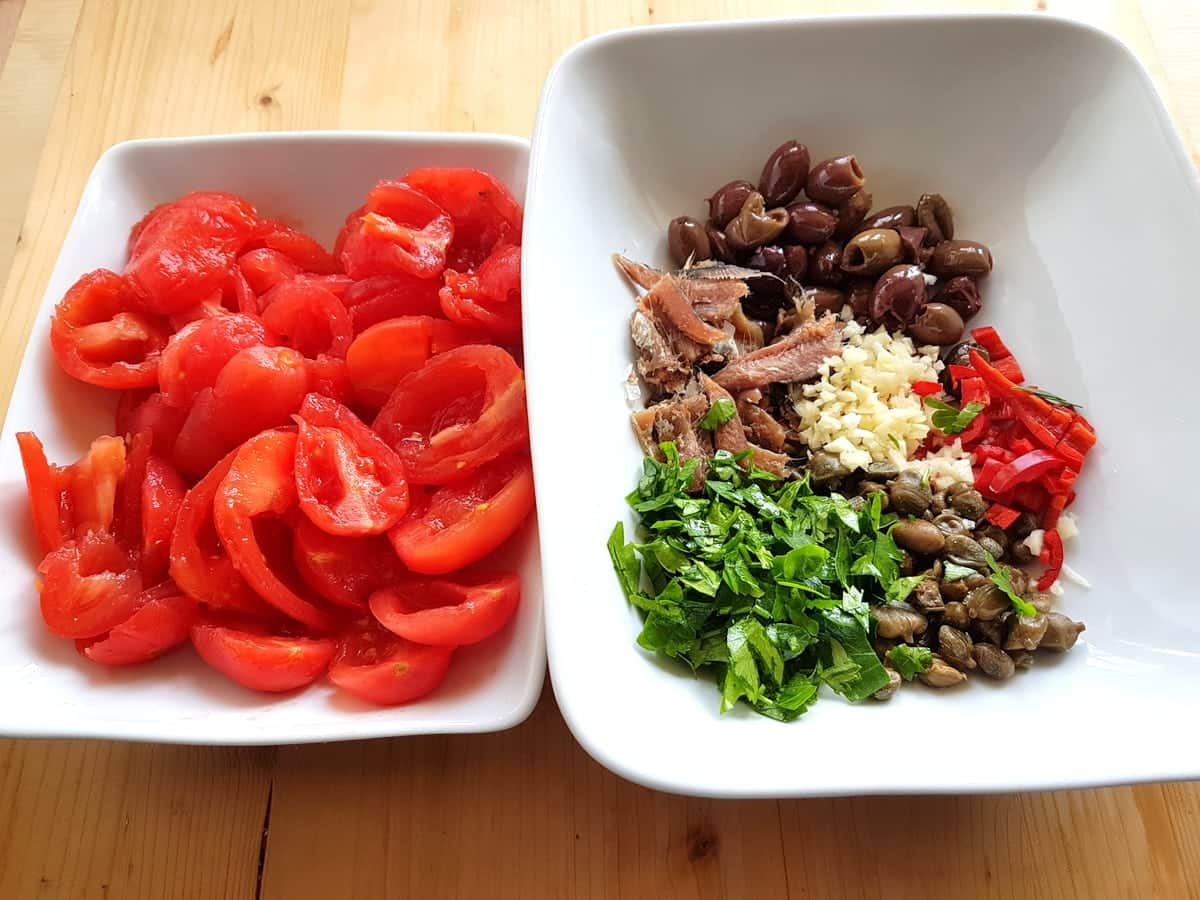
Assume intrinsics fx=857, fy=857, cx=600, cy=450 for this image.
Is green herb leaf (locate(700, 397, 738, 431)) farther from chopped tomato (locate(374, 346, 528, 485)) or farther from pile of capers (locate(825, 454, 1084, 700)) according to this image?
chopped tomato (locate(374, 346, 528, 485))

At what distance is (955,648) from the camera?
119 cm

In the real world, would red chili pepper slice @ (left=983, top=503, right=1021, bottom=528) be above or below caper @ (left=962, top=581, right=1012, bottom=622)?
above

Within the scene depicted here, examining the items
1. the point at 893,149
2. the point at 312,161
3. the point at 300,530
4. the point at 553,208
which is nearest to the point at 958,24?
the point at 893,149

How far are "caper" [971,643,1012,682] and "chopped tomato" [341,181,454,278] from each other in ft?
3.28

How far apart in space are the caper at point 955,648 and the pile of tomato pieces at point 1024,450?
194 millimetres

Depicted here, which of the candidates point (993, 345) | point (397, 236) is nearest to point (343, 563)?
point (397, 236)

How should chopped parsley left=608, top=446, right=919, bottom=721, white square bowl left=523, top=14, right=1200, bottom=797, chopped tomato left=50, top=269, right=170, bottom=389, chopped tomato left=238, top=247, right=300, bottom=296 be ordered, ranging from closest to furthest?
white square bowl left=523, top=14, right=1200, bottom=797 < chopped parsley left=608, top=446, right=919, bottom=721 < chopped tomato left=50, top=269, right=170, bottom=389 < chopped tomato left=238, top=247, right=300, bottom=296

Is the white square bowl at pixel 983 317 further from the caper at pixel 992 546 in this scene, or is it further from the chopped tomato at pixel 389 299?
the chopped tomato at pixel 389 299

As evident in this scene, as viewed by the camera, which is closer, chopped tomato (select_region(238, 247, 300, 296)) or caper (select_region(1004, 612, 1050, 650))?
caper (select_region(1004, 612, 1050, 650))

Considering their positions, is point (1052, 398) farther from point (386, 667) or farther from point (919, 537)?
point (386, 667)

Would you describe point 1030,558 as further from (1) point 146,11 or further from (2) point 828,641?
(1) point 146,11

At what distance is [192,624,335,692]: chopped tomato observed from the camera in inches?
45.6

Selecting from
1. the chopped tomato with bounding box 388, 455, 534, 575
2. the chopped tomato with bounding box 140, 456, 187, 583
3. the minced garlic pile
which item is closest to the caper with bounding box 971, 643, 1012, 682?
the minced garlic pile

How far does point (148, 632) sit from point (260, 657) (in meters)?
0.17
